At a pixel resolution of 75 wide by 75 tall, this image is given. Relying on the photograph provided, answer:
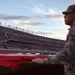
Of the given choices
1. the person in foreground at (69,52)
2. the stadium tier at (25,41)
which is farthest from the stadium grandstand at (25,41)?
the person in foreground at (69,52)

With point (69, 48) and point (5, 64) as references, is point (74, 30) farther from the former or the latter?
point (5, 64)

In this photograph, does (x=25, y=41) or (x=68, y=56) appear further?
(x=25, y=41)

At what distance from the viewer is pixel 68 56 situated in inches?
143

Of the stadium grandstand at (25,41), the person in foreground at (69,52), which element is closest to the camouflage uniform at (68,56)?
the person in foreground at (69,52)

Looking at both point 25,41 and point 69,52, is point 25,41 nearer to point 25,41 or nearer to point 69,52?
point 25,41

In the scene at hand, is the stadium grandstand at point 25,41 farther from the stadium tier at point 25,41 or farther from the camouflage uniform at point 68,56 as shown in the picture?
the camouflage uniform at point 68,56

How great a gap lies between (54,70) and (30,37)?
60.3 metres

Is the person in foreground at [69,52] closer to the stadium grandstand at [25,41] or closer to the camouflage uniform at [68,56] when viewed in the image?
the camouflage uniform at [68,56]

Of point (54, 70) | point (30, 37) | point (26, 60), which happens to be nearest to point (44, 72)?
point (54, 70)

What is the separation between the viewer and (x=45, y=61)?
373 centimetres

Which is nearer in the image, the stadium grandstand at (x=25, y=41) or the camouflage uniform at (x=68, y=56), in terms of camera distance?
the camouflage uniform at (x=68, y=56)

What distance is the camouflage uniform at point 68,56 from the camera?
3.63 m

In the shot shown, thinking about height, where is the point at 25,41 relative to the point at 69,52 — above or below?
below

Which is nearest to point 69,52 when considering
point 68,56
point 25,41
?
point 68,56
